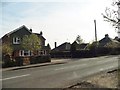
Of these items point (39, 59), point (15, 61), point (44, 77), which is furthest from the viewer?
point (39, 59)

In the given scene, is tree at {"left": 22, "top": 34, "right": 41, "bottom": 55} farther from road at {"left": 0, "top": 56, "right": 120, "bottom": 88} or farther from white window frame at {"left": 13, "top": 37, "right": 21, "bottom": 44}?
road at {"left": 0, "top": 56, "right": 120, "bottom": 88}

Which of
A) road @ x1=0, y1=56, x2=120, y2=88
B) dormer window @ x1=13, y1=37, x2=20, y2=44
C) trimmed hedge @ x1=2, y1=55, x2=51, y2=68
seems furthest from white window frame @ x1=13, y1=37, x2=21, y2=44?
road @ x1=0, y1=56, x2=120, y2=88

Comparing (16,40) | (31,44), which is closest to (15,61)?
(31,44)

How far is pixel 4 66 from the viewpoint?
1297 inches

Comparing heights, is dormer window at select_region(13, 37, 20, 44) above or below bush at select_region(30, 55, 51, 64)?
above

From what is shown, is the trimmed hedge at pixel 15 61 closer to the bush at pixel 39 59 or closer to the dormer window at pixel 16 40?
A: the bush at pixel 39 59

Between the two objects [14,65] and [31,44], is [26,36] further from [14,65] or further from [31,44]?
[14,65]

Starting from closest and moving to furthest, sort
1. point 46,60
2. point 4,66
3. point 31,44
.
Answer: point 4,66 < point 46,60 < point 31,44

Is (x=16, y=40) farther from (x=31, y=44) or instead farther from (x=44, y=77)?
(x=44, y=77)

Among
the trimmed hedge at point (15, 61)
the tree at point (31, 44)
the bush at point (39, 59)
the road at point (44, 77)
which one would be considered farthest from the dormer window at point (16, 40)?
the road at point (44, 77)

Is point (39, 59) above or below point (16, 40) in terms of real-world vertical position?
below

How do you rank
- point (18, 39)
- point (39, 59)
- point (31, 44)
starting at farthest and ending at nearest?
point (18, 39) → point (31, 44) → point (39, 59)

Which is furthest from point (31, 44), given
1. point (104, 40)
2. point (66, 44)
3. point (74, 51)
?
point (104, 40)

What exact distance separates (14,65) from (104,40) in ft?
225
